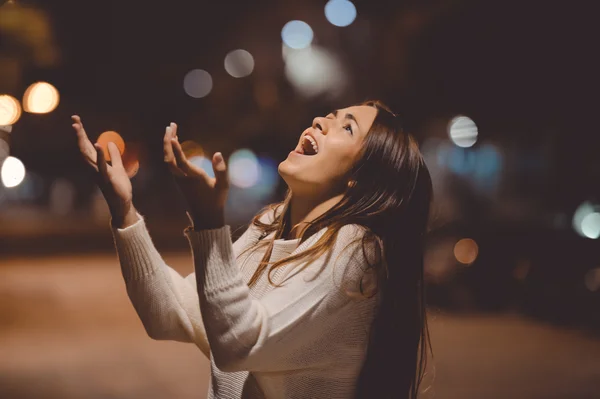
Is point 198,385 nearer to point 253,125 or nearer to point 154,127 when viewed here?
point 253,125

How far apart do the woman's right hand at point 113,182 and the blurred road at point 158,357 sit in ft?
12.5

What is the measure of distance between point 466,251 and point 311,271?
9.11 meters

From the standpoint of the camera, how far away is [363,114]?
248 cm

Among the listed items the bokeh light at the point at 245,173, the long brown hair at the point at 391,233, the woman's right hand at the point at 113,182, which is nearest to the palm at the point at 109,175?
the woman's right hand at the point at 113,182

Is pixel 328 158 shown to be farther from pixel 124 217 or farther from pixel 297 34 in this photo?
pixel 297 34

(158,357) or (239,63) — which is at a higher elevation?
(239,63)

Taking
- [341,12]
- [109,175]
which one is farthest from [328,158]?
[341,12]

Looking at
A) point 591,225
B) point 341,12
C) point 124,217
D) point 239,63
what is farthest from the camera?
point 239,63

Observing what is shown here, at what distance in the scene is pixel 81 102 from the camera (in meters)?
27.6

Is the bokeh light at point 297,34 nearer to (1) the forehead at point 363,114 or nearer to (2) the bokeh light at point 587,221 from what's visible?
(2) the bokeh light at point 587,221

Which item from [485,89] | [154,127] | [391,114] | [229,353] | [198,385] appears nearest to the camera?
[229,353]

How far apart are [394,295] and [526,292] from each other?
914 cm

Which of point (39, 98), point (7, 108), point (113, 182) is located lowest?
point (113, 182)

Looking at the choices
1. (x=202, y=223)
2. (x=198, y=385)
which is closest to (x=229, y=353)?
(x=202, y=223)
